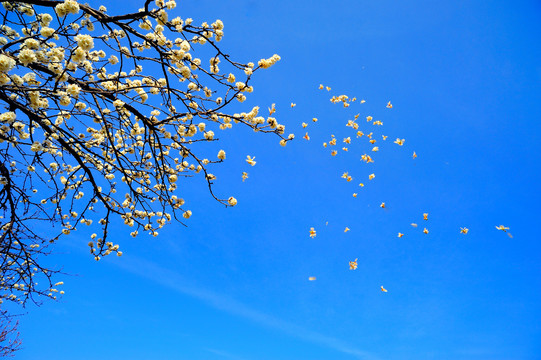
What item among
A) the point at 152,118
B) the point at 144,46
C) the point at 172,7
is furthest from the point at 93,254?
the point at 172,7

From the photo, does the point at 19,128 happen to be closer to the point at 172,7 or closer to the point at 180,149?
the point at 180,149

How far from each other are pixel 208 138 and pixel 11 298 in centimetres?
699

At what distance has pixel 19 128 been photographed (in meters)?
3.46

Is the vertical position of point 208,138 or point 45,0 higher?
point 45,0

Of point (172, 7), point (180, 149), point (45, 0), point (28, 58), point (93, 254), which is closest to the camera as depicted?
point (28, 58)

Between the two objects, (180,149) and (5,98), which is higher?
(180,149)

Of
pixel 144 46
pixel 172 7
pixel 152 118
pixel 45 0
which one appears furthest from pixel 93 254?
pixel 172 7

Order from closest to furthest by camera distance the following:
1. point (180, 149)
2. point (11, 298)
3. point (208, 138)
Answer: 1. point (208, 138)
2. point (180, 149)
3. point (11, 298)

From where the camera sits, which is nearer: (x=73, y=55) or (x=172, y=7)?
(x=73, y=55)

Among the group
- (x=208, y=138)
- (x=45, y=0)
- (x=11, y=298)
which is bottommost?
(x=11, y=298)

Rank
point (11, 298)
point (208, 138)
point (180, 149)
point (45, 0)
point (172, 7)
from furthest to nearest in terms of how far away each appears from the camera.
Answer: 1. point (11, 298)
2. point (180, 149)
3. point (208, 138)
4. point (172, 7)
5. point (45, 0)

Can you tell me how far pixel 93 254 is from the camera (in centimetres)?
498

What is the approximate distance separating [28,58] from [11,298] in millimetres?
7090

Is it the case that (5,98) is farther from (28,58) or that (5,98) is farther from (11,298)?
(11,298)
